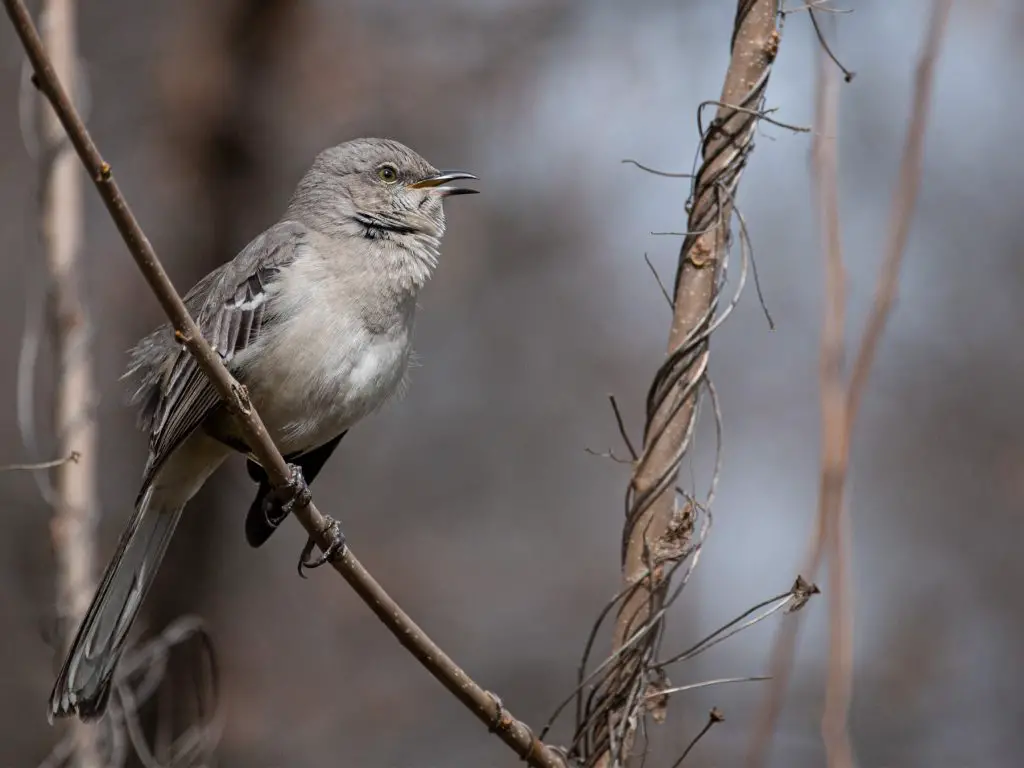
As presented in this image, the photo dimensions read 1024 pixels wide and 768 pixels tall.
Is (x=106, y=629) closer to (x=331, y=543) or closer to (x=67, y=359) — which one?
(x=331, y=543)

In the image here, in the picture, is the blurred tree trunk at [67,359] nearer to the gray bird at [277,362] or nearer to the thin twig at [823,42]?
the gray bird at [277,362]

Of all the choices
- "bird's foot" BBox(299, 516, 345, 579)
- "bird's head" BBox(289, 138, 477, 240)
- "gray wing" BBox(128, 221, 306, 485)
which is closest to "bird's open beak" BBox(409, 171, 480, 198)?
"bird's head" BBox(289, 138, 477, 240)

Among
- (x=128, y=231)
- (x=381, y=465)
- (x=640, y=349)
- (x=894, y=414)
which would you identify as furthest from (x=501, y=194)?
(x=128, y=231)

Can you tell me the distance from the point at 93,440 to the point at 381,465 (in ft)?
14.4

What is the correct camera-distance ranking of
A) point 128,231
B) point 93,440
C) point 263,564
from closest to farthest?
point 128,231, point 93,440, point 263,564

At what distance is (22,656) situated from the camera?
7.69 metres

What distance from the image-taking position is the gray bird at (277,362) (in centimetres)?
384

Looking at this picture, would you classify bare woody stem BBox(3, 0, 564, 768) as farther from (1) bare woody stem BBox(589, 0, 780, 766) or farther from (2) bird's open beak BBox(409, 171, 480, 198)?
(2) bird's open beak BBox(409, 171, 480, 198)

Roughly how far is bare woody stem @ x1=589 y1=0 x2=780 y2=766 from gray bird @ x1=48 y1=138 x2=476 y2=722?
4.43 feet

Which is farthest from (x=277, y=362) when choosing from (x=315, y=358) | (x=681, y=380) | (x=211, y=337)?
(x=681, y=380)

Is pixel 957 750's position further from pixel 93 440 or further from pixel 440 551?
pixel 93 440

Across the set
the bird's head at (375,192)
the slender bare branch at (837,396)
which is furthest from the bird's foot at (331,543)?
the bird's head at (375,192)

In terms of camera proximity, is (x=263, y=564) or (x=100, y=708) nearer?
(x=100, y=708)

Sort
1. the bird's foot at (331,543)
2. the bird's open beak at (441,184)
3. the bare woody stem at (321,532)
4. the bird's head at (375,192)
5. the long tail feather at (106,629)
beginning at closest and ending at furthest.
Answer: the bare woody stem at (321,532) → the bird's foot at (331,543) → the long tail feather at (106,629) → the bird's head at (375,192) → the bird's open beak at (441,184)
